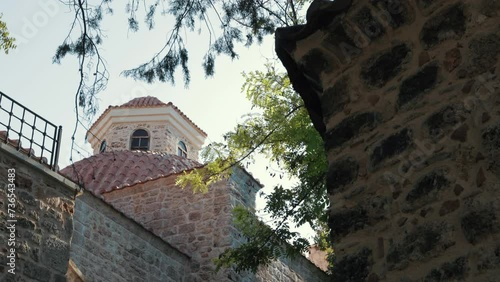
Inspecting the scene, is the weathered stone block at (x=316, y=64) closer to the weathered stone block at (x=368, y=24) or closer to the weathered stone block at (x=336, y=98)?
the weathered stone block at (x=336, y=98)

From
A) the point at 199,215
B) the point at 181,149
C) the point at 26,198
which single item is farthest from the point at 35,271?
the point at 181,149

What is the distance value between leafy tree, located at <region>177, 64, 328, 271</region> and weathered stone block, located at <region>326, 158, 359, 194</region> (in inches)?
199

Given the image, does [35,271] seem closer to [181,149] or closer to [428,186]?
[428,186]

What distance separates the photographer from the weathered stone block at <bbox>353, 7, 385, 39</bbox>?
150 inches

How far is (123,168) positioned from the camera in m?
17.4

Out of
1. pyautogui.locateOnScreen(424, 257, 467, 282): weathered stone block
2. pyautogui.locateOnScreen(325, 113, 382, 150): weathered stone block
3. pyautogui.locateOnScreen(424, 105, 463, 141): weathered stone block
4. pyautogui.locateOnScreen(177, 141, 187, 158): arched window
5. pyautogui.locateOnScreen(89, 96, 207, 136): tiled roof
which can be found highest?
pyautogui.locateOnScreen(89, 96, 207, 136): tiled roof

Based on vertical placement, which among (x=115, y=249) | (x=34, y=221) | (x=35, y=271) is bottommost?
(x=35, y=271)

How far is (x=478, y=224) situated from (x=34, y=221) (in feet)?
17.0

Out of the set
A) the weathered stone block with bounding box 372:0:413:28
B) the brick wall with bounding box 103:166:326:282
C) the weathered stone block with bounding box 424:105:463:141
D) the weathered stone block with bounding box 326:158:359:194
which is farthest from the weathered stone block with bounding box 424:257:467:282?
the brick wall with bounding box 103:166:326:282

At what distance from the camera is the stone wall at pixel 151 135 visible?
2289 centimetres

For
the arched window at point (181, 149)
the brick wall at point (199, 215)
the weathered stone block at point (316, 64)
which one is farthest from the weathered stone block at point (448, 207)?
the arched window at point (181, 149)

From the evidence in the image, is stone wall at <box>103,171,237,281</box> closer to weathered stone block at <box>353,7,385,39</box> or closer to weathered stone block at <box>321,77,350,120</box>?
weathered stone block at <box>321,77,350,120</box>

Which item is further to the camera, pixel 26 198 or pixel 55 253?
pixel 55 253

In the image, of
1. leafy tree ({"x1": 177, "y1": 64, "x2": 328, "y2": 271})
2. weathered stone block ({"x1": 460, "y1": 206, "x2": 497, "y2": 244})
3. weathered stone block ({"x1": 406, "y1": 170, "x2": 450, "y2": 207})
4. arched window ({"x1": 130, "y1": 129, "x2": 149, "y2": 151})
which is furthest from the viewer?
arched window ({"x1": 130, "y1": 129, "x2": 149, "y2": 151})
